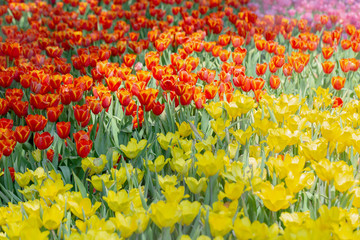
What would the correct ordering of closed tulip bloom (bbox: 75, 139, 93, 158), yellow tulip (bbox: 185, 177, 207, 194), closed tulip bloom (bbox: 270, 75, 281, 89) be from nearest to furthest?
yellow tulip (bbox: 185, 177, 207, 194) < closed tulip bloom (bbox: 75, 139, 93, 158) < closed tulip bloom (bbox: 270, 75, 281, 89)

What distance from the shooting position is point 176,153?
193 cm

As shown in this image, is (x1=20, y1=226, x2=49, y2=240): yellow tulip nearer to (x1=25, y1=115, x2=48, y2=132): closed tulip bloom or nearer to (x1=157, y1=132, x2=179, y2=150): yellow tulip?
(x1=157, y1=132, x2=179, y2=150): yellow tulip

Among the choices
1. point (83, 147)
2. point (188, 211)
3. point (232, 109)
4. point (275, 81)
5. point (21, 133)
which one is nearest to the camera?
point (188, 211)

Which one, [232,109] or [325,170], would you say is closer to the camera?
[325,170]

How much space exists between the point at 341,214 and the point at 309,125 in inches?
44.5

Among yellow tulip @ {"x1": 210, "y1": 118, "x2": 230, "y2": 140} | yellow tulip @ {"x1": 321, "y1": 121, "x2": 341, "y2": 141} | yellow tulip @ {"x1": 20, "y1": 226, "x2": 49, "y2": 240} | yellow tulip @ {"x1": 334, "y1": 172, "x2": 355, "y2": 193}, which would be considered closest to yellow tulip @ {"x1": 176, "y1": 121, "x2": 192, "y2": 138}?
yellow tulip @ {"x1": 210, "y1": 118, "x2": 230, "y2": 140}

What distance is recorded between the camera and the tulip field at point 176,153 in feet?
4.80

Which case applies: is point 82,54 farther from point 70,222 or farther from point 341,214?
point 341,214

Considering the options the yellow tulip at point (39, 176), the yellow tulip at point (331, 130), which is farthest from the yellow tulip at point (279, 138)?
the yellow tulip at point (39, 176)

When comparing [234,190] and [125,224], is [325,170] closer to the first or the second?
[234,190]

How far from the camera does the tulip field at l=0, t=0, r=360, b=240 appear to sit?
1.46 meters

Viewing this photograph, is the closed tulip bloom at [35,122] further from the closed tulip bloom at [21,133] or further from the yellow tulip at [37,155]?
the yellow tulip at [37,155]

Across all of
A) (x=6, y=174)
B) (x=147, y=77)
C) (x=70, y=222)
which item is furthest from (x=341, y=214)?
(x=147, y=77)

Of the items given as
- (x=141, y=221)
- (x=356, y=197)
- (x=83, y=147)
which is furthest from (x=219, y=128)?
(x=141, y=221)
